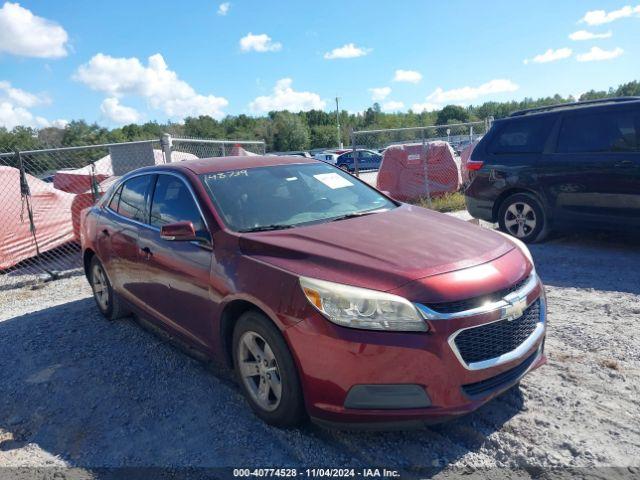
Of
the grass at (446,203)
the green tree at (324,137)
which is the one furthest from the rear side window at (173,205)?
the green tree at (324,137)

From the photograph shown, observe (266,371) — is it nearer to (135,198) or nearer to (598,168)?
(135,198)

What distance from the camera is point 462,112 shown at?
99938mm

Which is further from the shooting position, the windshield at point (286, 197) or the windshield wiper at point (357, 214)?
the windshield wiper at point (357, 214)

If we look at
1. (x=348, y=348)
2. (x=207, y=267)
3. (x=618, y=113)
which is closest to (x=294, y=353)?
(x=348, y=348)

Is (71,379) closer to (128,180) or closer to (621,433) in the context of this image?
(128,180)

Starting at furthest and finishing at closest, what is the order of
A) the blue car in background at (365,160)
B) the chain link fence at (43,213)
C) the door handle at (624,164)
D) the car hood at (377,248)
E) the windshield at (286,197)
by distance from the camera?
the blue car in background at (365,160) < the chain link fence at (43,213) < the door handle at (624,164) < the windshield at (286,197) < the car hood at (377,248)

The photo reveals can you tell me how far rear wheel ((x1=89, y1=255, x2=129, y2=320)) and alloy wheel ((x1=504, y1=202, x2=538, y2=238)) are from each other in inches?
212

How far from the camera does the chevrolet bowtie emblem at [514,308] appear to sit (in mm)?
2827

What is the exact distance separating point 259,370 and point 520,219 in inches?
217

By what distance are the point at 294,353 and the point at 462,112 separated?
104m

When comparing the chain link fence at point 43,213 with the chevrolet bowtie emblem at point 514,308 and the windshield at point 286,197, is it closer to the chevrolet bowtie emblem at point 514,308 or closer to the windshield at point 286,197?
the windshield at point 286,197

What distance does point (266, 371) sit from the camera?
3.08 meters

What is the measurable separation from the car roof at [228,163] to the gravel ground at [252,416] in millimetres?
1596

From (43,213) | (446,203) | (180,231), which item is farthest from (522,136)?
(43,213)
